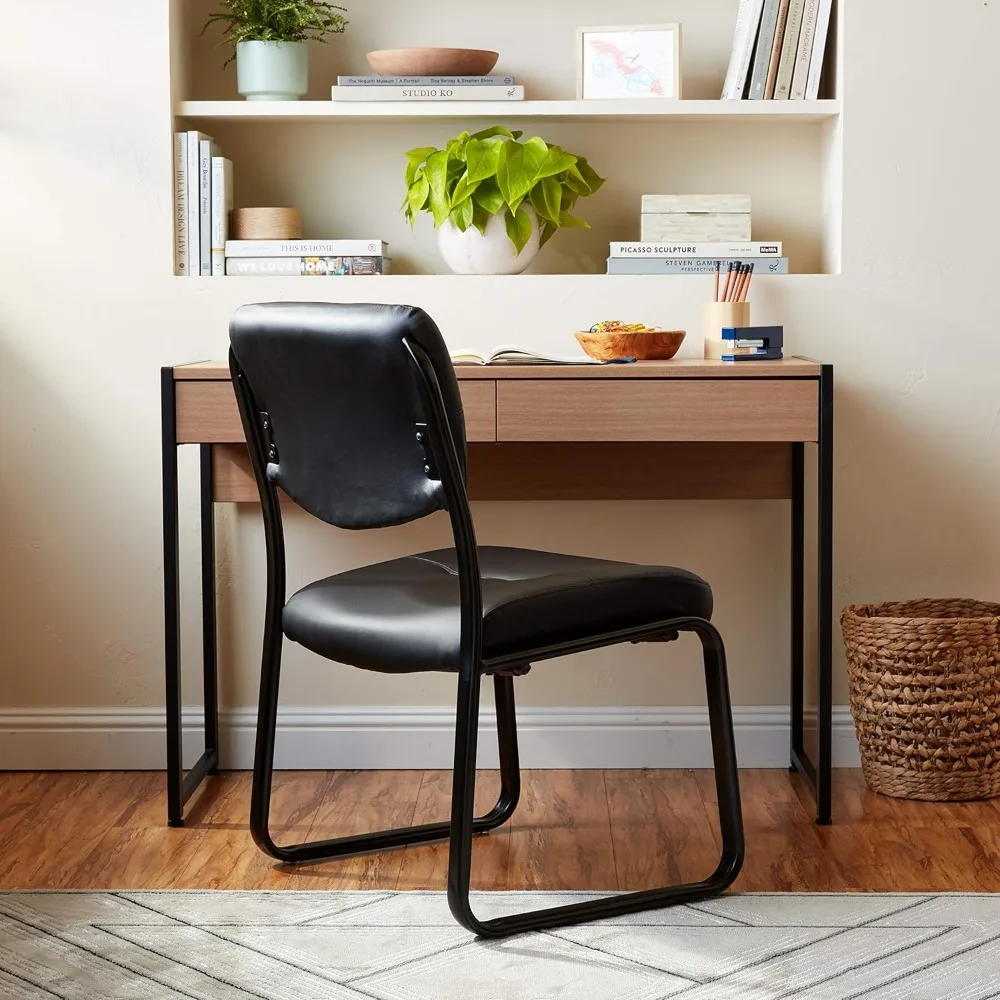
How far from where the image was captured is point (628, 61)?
2656mm

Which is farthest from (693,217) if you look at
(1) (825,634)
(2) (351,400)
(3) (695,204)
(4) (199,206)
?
(2) (351,400)

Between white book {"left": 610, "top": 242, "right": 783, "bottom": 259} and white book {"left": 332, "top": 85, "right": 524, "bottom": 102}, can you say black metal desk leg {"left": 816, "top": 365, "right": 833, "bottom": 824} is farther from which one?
white book {"left": 332, "top": 85, "right": 524, "bottom": 102}

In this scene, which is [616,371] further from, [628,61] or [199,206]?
[199,206]

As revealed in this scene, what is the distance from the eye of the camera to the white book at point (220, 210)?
262 cm

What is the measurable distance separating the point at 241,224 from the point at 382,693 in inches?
38.4

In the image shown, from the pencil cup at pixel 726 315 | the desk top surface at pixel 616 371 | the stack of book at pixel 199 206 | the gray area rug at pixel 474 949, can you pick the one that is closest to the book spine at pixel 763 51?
the pencil cup at pixel 726 315

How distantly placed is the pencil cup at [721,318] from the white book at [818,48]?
0.46m

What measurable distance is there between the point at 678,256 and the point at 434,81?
0.57 meters

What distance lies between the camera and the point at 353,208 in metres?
2.82

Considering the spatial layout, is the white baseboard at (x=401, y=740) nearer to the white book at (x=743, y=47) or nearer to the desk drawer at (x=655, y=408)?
the desk drawer at (x=655, y=408)

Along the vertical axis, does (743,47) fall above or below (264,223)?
above

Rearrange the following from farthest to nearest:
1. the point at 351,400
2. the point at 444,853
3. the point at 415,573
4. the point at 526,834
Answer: the point at 526,834
the point at 444,853
the point at 415,573
the point at 351,400

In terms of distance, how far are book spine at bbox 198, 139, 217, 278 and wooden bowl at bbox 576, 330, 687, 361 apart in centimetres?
75

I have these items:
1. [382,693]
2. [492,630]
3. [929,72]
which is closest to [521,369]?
[492,630]
